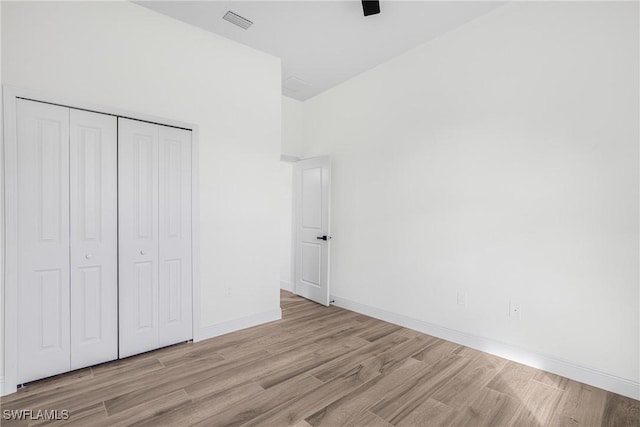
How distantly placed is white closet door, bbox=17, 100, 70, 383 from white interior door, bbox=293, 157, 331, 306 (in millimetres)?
2918

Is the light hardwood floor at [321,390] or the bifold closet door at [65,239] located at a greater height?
the bifold closet door at [65,239]

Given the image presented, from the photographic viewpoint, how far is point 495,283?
2.90m

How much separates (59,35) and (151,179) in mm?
1307

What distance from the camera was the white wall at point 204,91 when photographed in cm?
241

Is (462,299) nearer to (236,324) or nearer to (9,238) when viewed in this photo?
(236,324)

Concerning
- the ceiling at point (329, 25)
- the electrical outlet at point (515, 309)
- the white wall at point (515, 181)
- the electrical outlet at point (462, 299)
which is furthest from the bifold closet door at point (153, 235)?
the electrical outlet at point (515, 309)

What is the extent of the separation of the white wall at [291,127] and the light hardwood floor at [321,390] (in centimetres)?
300

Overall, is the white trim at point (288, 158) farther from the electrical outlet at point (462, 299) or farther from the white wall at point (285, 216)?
the electrical outlet at point (462, 299)

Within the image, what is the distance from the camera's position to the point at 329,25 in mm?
3125

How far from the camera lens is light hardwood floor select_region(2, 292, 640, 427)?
1.97m

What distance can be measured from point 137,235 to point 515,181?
3.56m

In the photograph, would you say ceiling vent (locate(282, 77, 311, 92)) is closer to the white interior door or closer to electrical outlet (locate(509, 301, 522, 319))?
the white interior door

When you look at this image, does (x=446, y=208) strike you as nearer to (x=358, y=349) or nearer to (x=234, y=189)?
(x=358, y=349)

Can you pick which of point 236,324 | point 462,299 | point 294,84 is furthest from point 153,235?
point 462,299
